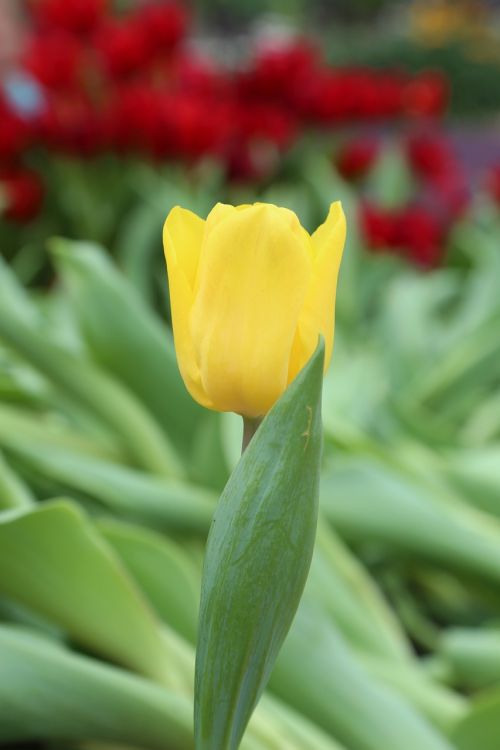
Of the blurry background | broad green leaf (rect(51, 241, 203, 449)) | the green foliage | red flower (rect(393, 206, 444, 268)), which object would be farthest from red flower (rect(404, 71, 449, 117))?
broad green leaf (rect(51, 241, 203, 449))

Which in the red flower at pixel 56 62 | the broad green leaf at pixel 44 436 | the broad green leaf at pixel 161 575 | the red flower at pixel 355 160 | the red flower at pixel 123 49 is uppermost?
the red flower at pixel 355 160

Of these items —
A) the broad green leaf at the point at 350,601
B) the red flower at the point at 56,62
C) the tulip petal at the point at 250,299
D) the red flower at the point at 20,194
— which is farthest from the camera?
the red flower at the point at 56,62

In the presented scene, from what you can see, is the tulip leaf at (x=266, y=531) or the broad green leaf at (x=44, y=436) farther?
the broad green leaf at (x=44, y=436)

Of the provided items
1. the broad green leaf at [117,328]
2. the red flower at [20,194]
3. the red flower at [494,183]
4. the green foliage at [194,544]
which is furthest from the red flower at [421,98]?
the broad green leaf at [117,328]

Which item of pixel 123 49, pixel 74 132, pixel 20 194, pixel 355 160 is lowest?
pixel 20 194

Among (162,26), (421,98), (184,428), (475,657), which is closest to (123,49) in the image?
(162,26)

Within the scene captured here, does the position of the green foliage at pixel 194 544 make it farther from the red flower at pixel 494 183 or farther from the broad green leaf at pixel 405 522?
the red flower at pixel 494 183

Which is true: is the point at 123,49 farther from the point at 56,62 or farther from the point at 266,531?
the point at 266,531
